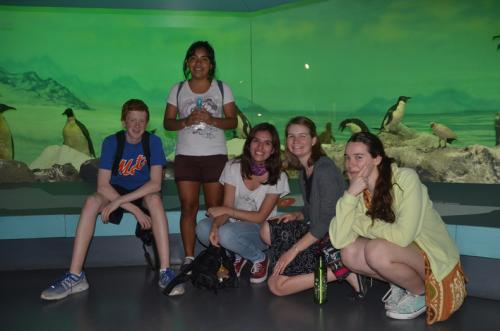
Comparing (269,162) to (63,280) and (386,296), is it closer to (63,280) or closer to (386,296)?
(386,296)

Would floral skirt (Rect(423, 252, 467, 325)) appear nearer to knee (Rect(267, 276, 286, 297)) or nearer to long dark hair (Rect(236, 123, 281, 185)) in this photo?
knee (Rect(267, 276, 286, 297))

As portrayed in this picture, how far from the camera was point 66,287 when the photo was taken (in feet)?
10.2

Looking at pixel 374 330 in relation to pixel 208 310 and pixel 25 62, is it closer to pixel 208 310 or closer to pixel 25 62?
pixel 208 310

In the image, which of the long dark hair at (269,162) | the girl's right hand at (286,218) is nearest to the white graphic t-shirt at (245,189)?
the long dark hair at (269,162)

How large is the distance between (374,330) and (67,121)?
6744mm

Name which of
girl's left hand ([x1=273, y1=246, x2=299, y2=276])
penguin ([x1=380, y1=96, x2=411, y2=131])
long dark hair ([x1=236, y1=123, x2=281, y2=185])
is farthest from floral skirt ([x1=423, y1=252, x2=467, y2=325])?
penguin ([x1=380, y1=96, x2=411, y2=131])

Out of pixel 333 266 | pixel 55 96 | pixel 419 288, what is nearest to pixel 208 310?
pixel 333 266

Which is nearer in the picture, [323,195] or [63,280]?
[323,195]

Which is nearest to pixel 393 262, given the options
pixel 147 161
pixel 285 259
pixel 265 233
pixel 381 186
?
pixel 381 186

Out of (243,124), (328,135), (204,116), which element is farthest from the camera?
(328,135)

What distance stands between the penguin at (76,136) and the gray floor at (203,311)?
15.7 feet

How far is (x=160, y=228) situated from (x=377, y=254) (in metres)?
1.45

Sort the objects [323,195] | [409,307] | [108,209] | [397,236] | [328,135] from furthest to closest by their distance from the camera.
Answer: [328,135] → [108,209] → [323,195] → [409,307] → [397,236]

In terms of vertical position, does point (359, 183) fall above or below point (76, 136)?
below
